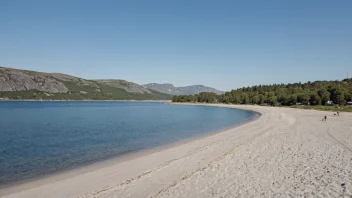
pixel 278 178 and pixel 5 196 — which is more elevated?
pixel 278 178

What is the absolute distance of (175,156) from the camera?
79.9 feet

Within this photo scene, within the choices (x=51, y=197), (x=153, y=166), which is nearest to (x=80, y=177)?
(x=51, y=197)

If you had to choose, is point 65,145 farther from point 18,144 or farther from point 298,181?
point 298,181

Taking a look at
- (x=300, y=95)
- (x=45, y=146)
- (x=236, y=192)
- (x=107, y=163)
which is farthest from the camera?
(x=300, y=95)

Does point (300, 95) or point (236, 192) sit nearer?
point (236, 192)

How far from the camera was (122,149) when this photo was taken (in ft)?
98.9

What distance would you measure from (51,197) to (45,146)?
19942 mm

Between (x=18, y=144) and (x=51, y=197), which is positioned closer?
(x=51, y=197)

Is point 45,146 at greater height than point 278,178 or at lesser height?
lesser

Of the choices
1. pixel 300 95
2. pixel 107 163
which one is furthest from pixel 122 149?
pixel 300 95

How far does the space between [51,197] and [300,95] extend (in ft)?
503

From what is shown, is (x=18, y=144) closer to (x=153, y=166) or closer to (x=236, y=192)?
(x=153, y=166)

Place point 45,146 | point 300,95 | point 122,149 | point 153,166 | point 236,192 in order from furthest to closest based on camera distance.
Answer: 1. point 300,95
2. point 45,146
3. point 122,149
4. point 153,166
5. point 236,192

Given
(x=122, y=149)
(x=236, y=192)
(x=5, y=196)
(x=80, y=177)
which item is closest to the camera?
(x=236, y=192)
